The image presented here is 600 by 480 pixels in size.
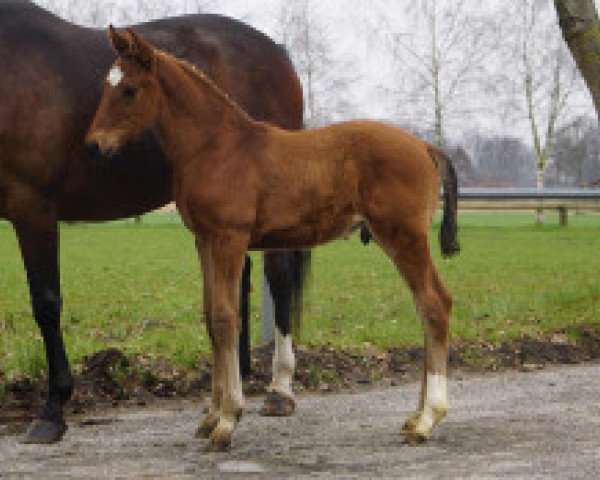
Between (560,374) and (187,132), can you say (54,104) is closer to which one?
(187,132)

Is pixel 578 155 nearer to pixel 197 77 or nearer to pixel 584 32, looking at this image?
pixel 584 32

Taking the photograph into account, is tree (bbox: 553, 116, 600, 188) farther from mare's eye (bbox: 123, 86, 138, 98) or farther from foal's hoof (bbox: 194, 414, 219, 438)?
mare's eye (bbox: 123, 86, 138, 98)

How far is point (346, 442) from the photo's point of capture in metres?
5.10

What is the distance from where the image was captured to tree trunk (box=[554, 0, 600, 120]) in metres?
9.36

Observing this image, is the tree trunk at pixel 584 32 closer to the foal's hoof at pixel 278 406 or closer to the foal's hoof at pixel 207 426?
the foal's hoof at pixel 278 406

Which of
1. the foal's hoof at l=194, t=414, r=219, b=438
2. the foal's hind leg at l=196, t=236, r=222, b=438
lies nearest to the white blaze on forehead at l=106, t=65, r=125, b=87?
the foal's hind leg at l=196, t=236, r=222, b=438

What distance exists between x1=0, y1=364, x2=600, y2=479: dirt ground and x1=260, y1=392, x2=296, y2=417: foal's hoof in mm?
73

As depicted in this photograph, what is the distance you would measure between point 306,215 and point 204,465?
1.37 metres

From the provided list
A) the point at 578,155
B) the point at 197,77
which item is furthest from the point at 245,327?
the point at 578,155

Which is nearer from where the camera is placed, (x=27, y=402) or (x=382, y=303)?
(x=27, y=402)

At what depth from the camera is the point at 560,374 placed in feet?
23.5

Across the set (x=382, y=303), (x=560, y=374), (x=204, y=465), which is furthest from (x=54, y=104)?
(x=382, y=303)

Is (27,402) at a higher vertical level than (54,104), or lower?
lower

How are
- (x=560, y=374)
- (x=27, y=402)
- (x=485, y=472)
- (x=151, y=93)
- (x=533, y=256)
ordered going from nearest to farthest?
(x=485, y=472) → (x=151, y=93) → (x=27, y=402) → (x=560, y=374) → (x=533, y=256)
